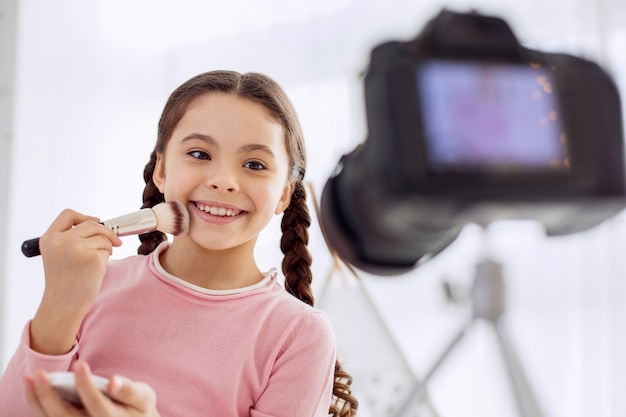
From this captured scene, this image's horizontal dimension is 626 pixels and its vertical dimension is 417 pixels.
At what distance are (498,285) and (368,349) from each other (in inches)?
61.1

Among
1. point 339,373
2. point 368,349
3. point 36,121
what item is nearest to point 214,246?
point 339,373

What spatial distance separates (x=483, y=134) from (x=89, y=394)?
434 millimetres

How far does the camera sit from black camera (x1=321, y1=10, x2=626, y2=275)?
0.21 meters

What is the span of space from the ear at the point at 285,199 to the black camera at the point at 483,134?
0.67 metres

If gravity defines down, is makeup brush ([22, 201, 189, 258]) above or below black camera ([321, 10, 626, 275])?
below

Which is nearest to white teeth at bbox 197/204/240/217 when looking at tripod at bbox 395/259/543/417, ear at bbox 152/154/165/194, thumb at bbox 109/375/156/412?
ear at bbox 152/154/165/194

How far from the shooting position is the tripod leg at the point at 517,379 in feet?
0.89

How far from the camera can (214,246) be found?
2.72ft

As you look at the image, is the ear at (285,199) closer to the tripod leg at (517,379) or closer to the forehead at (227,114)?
the forehead at (227,114)

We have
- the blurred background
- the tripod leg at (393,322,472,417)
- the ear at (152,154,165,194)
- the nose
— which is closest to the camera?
the tripod leg at (393,322,472,417)

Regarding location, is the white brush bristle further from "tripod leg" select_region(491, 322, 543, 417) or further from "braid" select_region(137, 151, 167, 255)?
"tripod leg" select_region(491, 322, 543, 417)

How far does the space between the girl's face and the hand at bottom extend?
10.9 inches

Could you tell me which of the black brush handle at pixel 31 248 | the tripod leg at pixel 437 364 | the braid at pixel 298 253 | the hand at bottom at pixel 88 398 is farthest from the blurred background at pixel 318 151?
the tripod leg at pixel 437 364

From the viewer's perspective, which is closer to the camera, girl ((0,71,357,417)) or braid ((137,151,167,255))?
girl ((0,71,357,417))
